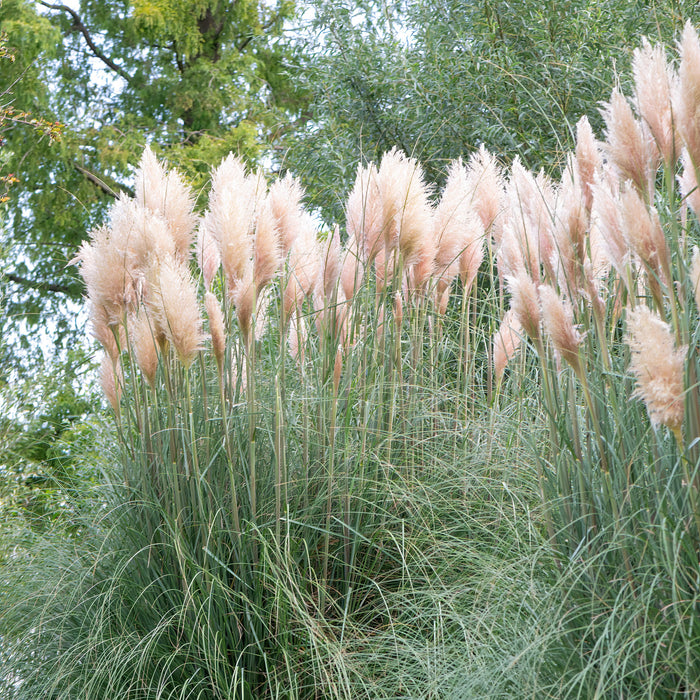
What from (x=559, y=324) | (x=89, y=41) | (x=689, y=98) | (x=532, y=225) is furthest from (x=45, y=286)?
(x=689, y=98)

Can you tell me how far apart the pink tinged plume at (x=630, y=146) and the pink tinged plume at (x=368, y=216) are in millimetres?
1300

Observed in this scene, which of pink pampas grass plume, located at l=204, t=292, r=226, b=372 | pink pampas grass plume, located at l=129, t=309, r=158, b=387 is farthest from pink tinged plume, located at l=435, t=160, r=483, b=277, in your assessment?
pink pampas grass plume, located at l=129, t=309, r=158, b=387

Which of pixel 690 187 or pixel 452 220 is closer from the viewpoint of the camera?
pixel 690 187

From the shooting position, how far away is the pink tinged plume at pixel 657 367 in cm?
179

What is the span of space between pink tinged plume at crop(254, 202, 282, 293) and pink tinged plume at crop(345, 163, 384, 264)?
0.55m

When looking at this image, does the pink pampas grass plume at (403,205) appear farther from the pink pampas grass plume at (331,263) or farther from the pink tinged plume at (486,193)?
the pink tinged plume at (486,193)

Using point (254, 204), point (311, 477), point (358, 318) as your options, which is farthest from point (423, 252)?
point (311, 477)

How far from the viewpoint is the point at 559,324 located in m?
2.18

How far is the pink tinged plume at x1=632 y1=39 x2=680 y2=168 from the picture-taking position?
2.16m

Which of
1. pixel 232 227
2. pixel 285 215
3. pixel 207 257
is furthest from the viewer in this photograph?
pixel 207 257

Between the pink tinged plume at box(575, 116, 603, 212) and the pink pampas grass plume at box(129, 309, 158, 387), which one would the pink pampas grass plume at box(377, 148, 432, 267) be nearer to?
the pink tinged plume at box(575, 116, 603, 212)

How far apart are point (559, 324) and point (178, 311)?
1249 millimetres

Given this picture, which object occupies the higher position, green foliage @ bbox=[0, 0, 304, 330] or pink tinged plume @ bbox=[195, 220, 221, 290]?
green foliage @ bbox=[0, 0, 304, 330]

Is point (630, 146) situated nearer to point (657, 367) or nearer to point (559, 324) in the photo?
point (559, 324)
